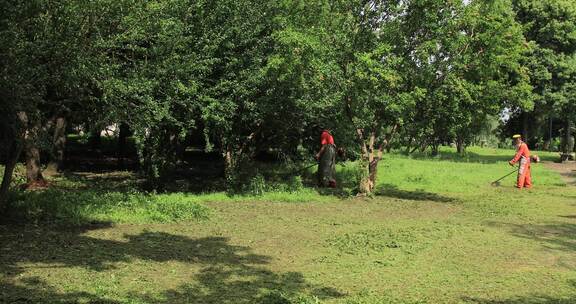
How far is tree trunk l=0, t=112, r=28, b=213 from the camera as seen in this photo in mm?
8086

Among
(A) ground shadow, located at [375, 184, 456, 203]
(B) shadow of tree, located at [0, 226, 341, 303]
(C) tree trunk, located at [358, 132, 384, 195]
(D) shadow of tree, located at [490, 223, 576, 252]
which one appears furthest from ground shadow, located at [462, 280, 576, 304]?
(A) ground shadow, located at [375, 184, 456, 203]

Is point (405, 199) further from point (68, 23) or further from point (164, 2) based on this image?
point (68, 23)

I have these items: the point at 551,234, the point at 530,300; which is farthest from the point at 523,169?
the point at 530,300

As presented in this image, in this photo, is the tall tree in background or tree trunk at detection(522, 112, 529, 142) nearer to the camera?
the tall tree in background

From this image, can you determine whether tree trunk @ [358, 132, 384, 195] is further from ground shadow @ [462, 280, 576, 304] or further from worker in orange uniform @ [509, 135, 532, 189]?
ground shadow @ [462, 280, 576, 304]

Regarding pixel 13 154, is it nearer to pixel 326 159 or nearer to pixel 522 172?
pixel 326 159

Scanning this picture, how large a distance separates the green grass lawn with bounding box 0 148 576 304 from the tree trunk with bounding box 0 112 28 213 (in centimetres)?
58

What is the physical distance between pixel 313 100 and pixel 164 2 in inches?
175

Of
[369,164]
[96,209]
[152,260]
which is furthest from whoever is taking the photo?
[369,164]

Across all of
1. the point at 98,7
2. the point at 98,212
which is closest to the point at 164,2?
the point at 98,7

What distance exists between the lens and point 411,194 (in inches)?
633

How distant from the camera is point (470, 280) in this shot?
6859 millimetres

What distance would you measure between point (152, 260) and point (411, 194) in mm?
10196

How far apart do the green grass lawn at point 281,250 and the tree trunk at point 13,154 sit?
58 cm
